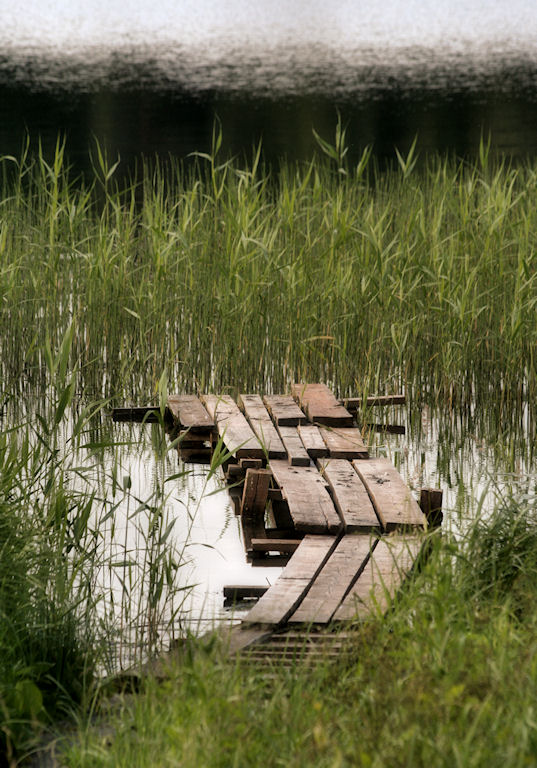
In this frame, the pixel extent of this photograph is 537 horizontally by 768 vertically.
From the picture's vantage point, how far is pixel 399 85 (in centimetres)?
2611

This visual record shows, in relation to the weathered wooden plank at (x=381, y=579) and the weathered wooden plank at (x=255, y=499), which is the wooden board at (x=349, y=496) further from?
the weathered wooden plank at (x=255, y=499)

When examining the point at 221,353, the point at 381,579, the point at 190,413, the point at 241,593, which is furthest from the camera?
the point at 221,353

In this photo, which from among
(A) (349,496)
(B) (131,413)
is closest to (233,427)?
(B) (131,413)

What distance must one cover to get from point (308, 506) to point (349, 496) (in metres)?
0.20

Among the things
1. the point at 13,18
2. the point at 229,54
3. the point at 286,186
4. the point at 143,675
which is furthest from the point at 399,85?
the point at 13,18

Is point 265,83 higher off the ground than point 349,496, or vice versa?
point 265,83

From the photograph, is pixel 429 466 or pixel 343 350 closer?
pixel 429 466

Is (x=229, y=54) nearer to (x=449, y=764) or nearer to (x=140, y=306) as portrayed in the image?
(x=140, y=306)

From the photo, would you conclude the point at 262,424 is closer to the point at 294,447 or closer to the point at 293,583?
the point at 294,447

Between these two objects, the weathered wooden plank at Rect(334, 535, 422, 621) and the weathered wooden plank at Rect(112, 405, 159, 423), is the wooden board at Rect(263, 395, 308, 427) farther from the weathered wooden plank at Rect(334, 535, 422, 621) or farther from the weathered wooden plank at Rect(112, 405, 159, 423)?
the weathered wooden plank at Rect(334, 535, 422, 621)

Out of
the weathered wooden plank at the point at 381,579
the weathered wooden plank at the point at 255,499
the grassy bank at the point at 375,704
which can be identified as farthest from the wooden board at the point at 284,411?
the grassy bank at the point at 375,704

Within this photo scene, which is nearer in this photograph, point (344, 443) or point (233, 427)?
point (344, 443)

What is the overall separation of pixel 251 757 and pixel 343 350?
12.1 feet

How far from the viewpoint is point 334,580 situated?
334 centimetres
